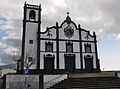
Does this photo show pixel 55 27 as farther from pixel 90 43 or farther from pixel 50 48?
pixel 90 43

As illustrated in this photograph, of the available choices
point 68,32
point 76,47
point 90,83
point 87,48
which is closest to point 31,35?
point 68,32

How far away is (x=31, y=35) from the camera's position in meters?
34.8

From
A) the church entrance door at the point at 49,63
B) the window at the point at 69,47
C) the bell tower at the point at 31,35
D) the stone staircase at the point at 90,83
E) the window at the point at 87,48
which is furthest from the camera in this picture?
the window at the point at 87,48

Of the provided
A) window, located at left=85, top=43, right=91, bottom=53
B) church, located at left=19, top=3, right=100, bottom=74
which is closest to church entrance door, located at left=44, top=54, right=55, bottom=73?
church, located at left=19, top=3, right=100, bottom=74

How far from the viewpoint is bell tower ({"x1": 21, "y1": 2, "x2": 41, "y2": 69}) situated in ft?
110

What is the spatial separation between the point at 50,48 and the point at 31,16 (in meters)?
6.57

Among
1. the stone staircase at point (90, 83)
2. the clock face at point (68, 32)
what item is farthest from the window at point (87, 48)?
the stone staircase at point (90, 83)

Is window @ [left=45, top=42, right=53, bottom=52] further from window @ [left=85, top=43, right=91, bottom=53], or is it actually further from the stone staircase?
the stone staircase

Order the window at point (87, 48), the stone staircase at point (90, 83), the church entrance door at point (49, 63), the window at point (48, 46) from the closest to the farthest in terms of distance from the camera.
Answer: the stone staircase at point (90, 83) < the church entrance door at point (49, 63) < the window at point (48, 46) < the window at point (87, 48)

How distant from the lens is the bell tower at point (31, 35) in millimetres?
33562

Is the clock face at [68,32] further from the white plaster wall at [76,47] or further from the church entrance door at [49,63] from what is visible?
the church entrance door at [49,63]

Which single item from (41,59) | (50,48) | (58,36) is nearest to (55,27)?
(58,36)

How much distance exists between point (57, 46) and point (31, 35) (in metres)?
4.82

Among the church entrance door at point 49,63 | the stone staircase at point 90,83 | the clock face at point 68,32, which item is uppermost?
the clock face at point 68,32
